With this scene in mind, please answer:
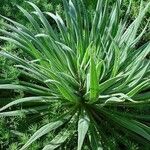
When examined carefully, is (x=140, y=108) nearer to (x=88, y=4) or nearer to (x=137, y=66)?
(x=137, y=66)

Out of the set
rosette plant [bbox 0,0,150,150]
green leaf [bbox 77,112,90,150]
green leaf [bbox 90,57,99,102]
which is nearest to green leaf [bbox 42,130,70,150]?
rosette plant [bbox 0,0,150,150]

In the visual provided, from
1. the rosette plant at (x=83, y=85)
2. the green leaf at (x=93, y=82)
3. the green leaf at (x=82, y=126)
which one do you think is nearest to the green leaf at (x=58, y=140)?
the rosette plant at (x=83, y=85)

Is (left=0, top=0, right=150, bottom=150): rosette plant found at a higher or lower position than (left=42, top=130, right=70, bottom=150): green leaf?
higher

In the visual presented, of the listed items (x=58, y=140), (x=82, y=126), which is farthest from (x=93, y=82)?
(x=58, y=140)

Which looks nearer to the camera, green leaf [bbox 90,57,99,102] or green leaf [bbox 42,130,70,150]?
green leaf [bbox 90,57,99,102]

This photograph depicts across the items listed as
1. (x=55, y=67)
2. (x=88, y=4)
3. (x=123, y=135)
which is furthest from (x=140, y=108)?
(x=88, y=4)

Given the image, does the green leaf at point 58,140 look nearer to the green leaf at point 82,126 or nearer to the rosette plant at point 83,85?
the rosette plant at point 83,85

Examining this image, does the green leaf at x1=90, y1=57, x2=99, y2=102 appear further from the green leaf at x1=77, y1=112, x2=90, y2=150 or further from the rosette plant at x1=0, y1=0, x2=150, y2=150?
the green leaf at x1=77, y1=112, x2=90, y2=150

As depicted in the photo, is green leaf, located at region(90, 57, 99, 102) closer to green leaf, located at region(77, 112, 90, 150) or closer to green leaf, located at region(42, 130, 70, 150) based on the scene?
green leaf, located at region(77, 112, 90, 150)

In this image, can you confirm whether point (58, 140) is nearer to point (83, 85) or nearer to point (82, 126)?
point (82, 126)

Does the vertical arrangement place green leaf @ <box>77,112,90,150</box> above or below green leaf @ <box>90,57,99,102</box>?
below
